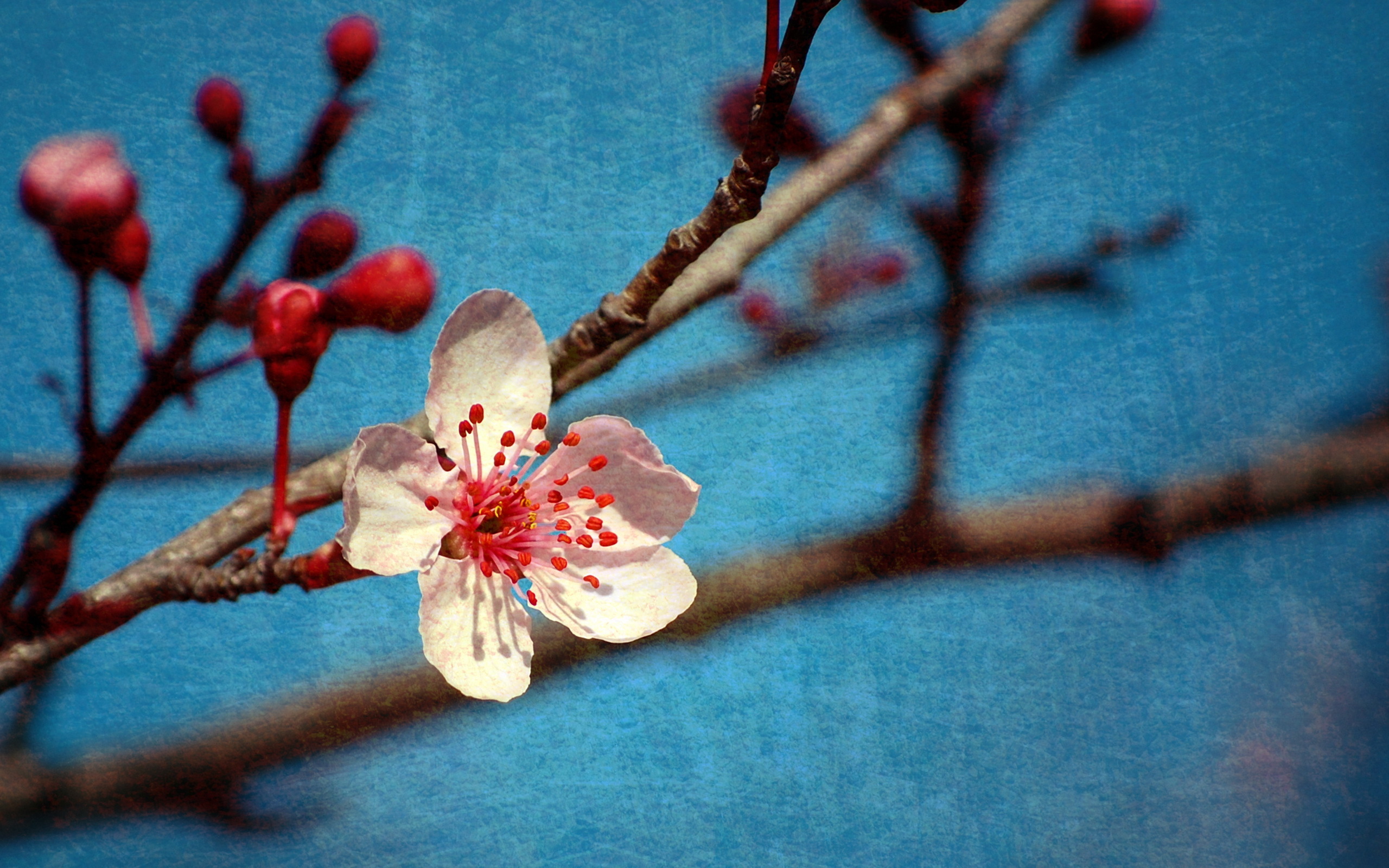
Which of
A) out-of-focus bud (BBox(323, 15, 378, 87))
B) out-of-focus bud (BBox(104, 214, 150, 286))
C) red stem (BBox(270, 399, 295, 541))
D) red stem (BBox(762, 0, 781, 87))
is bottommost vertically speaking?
red stem (BBox(270, 399, 295, 541))

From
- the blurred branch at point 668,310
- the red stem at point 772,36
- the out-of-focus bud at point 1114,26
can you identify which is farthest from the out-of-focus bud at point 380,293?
the out-of-focus bud at point 1114,26

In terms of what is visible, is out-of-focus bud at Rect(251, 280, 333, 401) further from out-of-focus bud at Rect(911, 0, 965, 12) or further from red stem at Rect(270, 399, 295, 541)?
out-of-focus bud at Rect(911, 0, 965, 12)

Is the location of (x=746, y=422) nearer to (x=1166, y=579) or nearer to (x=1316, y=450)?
(x=1166, y=579)

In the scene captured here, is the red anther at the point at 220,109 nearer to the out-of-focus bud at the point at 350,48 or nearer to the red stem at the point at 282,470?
the out-of-focus bud at the point at 350,48

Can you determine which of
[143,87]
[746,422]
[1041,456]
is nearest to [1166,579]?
[1041,456]

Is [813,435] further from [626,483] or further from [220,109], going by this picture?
[220,109]

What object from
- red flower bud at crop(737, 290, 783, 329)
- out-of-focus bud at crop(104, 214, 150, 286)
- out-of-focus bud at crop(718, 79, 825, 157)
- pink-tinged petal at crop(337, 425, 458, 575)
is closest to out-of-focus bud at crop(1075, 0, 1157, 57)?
out-of-focus bud at crop(718, 79, 825, 157)
